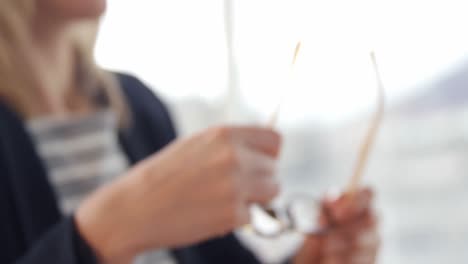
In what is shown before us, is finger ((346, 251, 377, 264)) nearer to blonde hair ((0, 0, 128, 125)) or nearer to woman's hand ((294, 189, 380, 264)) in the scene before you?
woman's hand ((294, 189, 380, 264))

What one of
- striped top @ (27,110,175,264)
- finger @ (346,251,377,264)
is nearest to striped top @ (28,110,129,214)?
striped top @ (27,110,175,264)

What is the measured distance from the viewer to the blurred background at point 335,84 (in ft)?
1.73

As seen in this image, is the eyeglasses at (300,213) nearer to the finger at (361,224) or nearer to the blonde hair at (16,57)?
the finger at (361,224)

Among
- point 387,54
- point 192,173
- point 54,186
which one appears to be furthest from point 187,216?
point 387,54

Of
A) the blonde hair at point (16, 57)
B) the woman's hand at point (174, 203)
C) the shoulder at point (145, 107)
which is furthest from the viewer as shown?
the shoulder at point (145, 107)

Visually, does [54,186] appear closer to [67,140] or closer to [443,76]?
[67,140]

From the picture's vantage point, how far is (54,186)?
46 cm

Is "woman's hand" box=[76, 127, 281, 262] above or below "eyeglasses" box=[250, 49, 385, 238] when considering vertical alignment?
above

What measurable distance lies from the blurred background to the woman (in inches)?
3.7

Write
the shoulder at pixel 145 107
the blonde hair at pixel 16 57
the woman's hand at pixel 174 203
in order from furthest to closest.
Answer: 1. the shoulder at pixel 145 107
2. the blonde hair at pixel 16 57
3. the woman's hand at pixel 174 203

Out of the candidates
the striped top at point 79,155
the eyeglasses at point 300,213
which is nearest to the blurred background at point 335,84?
the eyeglasses at point 300,213

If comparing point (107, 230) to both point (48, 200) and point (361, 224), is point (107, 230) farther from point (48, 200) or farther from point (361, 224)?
point (361, 224)

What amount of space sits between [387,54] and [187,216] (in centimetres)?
34

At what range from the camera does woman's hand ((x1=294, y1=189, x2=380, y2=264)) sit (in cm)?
51
